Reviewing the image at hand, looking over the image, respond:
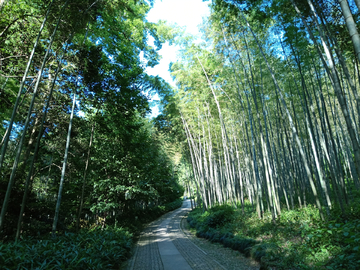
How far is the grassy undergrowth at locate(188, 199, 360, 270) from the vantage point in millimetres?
3082

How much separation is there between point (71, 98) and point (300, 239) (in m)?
6.98

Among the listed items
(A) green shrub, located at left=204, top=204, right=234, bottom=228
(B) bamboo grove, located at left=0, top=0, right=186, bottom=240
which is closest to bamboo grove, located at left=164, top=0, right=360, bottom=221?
(A) green shrub, located at left=204, top=204, right=234, bottom=228

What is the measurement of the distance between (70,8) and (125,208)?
944 centimetres

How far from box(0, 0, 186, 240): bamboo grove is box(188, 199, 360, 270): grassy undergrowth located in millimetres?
4664

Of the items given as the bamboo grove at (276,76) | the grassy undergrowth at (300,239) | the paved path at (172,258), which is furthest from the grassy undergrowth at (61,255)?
the bamboo grove at (276,76)

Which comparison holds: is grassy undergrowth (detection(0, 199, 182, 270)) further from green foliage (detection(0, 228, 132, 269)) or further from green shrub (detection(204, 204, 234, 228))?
green shrub (detection(204, 204, 234, 228))

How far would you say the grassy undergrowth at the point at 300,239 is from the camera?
3082 mm

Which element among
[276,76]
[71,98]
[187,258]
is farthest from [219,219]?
[71,98]

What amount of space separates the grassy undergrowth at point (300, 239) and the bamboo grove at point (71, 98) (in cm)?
466

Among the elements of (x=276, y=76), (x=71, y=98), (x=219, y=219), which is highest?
(x=276, y=76)

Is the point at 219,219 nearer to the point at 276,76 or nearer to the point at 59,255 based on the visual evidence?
the point at 276,76

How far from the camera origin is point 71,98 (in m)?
6.02

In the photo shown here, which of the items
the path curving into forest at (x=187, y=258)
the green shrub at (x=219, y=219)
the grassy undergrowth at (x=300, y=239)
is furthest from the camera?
the green shrub at (x=219, y=219)

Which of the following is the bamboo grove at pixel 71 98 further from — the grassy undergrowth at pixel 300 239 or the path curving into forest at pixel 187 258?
the grassy undergrowth at pixel 300 239
